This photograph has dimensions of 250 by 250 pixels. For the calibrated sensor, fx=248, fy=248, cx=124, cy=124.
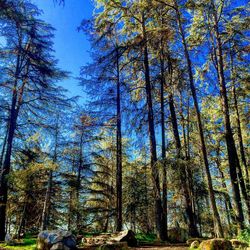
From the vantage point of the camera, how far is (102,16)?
11547 mm

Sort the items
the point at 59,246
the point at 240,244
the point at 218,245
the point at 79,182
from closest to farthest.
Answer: the point at 218,245, the point at 240,244, the point at 59,246, the point at 79,182

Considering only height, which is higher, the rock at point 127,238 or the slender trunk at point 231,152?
the slender trunk at point 231,152

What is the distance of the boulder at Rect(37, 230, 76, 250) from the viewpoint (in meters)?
6.30

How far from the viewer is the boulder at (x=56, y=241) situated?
6.30m

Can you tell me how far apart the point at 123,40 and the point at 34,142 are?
6858mm

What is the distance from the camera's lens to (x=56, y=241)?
6.39m

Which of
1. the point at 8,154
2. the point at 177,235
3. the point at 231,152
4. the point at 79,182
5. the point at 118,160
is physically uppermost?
the point at 8,154

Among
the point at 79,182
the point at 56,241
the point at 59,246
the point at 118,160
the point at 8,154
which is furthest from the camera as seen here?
the point at 79,182

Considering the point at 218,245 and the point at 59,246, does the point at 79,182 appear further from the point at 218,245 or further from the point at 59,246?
the point at 218,245

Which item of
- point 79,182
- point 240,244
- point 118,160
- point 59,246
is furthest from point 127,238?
point 79,182

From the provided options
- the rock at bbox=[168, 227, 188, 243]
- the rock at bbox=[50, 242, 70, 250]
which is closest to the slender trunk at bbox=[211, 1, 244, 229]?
the rock at bbox=[168, 227, 188, 243]

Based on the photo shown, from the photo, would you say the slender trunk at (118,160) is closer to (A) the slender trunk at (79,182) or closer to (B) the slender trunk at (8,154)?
(A) the slender trunk at (79,182)

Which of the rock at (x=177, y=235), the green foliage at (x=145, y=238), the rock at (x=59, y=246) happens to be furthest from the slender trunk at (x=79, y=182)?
the rock at (x=59, y=246)

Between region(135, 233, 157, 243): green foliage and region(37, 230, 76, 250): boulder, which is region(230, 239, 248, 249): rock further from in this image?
region(37, 230, 76, 250): boulder
